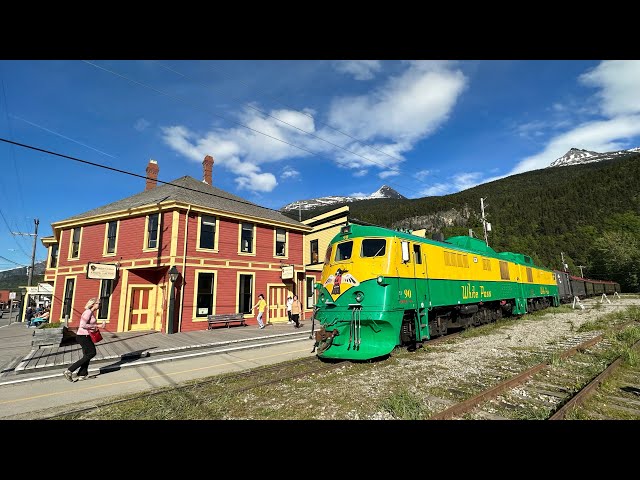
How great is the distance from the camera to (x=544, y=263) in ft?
267

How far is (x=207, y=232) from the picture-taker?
57.3 ft

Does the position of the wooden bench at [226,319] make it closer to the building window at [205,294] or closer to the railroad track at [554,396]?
the building window at [205,294]

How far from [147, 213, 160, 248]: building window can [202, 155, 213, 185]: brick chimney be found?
304 inches

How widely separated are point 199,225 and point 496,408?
1595cm

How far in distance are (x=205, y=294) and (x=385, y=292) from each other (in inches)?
476

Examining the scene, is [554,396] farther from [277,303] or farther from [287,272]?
[277,303]

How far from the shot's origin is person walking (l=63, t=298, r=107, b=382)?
755cm

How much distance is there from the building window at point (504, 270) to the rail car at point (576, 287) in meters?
14.0

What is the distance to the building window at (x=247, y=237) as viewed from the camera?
1892 centimetres

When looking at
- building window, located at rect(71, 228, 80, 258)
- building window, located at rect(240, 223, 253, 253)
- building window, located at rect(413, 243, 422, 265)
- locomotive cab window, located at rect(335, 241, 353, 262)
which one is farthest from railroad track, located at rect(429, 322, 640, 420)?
building window, located at rect(71, 228, 80, 258)

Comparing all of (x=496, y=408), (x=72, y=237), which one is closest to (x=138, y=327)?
(x=72, y=237)

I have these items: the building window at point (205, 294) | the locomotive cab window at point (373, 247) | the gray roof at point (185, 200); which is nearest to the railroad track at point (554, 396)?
the locomotive cab window at point (373, 247)

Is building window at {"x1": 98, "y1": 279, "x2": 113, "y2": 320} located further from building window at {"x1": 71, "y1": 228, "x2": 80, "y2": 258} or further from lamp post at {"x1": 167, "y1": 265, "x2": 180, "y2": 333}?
lamp post at {"x1": 167, "y1": 265, "x2": 180, "y2": 333}
